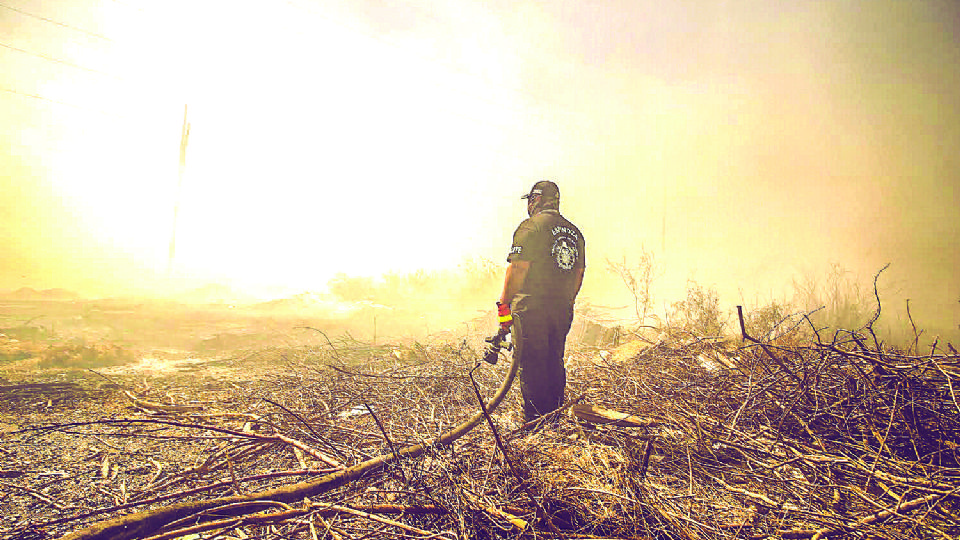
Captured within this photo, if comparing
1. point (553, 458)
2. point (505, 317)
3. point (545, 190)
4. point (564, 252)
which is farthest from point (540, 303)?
point (553, 458)

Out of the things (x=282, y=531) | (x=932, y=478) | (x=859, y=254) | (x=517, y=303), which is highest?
(x=859, y=254)

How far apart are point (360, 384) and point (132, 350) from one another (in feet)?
19.5

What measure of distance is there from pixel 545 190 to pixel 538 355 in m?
1.67

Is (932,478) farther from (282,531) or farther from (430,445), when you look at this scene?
(282,531)

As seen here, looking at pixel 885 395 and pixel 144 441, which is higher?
pixel 885 395

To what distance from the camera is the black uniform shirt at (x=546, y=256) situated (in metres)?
3.84

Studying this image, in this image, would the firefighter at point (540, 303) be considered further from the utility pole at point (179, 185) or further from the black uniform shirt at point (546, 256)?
the utility pole at point (179, 185)

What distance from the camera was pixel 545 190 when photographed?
4219 millimetres

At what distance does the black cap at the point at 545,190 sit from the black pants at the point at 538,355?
1132 millimetres

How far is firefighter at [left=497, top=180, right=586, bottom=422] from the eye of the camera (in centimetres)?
370

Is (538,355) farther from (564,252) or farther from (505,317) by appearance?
(564,252)

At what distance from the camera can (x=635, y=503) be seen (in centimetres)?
213

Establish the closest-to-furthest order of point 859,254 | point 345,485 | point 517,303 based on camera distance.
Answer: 1. point 345,485
2. point 517,303
3. point 859,254

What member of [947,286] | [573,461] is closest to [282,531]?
Answer: [573,461]
